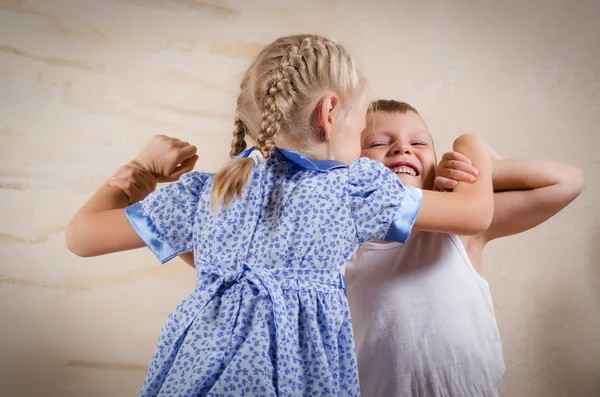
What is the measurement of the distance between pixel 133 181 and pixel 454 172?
537 millimetres

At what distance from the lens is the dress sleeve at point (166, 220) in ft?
3.08

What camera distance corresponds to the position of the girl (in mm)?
1098

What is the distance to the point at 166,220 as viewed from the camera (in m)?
0.94

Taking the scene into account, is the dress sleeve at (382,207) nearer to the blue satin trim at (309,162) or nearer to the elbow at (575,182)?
the blue satin trim at (309,162)

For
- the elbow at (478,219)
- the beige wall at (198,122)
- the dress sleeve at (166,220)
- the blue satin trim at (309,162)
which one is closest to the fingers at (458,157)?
the elbow at (478,219)

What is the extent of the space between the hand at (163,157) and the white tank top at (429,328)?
0.41 meters

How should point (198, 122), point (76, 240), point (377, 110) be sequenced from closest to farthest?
point (76, 240)
point (377, 110)
point (198, 122)

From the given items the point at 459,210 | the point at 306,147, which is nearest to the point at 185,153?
the point at 306,147

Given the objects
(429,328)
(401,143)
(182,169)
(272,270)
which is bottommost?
(429,328)

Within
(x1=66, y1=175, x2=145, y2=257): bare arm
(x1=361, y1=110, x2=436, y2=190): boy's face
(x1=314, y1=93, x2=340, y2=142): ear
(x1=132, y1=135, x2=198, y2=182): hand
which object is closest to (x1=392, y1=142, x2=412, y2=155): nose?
(x1=361, y1=110, x2=436, y2=190): boy's face

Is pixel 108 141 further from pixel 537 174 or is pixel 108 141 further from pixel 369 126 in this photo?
pixel 537 174

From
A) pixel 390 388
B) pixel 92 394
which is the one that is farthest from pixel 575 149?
pixel 92 394

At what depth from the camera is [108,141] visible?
1.62 m

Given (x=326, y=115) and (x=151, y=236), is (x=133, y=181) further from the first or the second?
(x=326, y=115)
